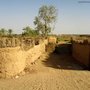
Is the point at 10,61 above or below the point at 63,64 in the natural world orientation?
Answer: above

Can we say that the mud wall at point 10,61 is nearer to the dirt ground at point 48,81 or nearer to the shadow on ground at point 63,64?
the dirt ground at point 48,81

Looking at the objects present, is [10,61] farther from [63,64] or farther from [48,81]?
[63,64]

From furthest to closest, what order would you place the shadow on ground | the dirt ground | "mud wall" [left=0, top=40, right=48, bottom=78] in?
the shadow on ground < "mud wall" [left=0, top=40, right=48, bottom=78] < the dirt ground

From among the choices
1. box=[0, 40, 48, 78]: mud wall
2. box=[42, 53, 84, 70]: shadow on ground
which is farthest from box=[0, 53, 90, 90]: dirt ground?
box=[42, 53, 84, 70]: shadow on ground

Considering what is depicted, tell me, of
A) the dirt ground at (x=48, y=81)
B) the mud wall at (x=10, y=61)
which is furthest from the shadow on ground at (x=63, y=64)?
the mud wall at (x=10, y=61)

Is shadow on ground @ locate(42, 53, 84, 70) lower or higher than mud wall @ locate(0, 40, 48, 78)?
lower

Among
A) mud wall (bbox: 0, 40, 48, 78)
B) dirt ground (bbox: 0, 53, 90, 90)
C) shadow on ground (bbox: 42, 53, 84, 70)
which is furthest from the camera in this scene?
shadow on ground (bbox: 42, 53, 84, 70)

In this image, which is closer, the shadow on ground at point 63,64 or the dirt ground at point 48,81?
the dirt ground at point 48,81

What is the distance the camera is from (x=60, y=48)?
32875 mm

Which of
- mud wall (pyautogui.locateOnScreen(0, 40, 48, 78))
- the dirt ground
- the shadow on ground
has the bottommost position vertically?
the shadow on ground

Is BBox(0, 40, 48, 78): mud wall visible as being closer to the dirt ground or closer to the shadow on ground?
the dirt ground

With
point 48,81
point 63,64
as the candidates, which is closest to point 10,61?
point 48,81

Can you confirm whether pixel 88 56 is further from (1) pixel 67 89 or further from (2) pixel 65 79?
(1) pixel 67 89

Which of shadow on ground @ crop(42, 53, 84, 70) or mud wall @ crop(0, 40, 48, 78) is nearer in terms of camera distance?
mud wall @ crop(0, 40, 48, 78)
